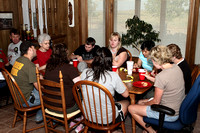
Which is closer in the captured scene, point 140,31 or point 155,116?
point 155,116

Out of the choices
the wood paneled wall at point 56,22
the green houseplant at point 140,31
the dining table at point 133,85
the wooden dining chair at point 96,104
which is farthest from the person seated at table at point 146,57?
the wood paneled wall at point 56,22

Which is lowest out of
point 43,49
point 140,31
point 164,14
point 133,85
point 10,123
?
point 10,123

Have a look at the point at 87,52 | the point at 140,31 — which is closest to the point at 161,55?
the point at 87,52

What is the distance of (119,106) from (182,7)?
2748mm

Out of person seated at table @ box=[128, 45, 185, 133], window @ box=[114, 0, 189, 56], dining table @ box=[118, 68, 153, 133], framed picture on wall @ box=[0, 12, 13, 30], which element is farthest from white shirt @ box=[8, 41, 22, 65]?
person seated at table @ box=[128, 45, 185, 133]

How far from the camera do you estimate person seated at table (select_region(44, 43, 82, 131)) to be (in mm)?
2207

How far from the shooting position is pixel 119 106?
7.14 ft

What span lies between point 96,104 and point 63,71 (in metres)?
0.51

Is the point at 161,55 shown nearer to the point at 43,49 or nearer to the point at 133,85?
the point at 133,85

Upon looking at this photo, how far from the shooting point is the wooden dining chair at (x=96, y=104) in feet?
6.28

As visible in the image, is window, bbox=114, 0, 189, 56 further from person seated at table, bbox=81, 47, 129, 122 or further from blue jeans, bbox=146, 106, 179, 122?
person seated at table, bbox=81, 47, 129, 122

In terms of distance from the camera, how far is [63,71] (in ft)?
7.22

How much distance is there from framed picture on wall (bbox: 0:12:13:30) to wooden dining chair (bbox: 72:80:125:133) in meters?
3.18

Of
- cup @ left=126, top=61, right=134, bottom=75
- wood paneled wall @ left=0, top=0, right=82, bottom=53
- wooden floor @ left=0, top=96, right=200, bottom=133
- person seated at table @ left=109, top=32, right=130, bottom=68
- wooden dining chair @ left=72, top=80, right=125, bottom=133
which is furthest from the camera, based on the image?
wood paneled wall @ left=0, top=0, right=82, bottom=53
